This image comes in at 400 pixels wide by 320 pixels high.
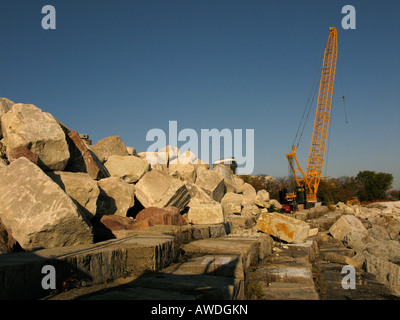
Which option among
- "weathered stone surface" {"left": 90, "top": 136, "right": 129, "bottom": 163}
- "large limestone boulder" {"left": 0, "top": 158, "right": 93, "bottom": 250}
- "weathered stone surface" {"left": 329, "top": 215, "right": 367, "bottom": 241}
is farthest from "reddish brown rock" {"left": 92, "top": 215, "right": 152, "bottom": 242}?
"weathered stone surface" {"left": 329, "top": 215, "right": 367, "bottom": 241}

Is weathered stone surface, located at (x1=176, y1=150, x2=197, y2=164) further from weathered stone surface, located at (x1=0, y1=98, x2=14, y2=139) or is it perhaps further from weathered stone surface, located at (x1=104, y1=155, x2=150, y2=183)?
weathered stone surface, located at (x1=0, y1=98, x2=14, y2=139)

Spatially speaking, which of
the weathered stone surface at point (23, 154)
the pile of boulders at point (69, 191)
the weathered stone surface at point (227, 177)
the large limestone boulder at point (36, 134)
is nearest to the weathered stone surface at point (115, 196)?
the pile of boulders at point (69, 191)

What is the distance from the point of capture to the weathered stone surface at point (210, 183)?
9.83 m

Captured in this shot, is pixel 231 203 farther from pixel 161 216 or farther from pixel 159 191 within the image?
pixel 161 216

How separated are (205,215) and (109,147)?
381 cm

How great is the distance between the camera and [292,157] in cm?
3200

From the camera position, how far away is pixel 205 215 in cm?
602

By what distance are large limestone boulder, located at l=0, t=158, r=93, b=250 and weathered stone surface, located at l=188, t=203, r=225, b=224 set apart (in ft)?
8.37

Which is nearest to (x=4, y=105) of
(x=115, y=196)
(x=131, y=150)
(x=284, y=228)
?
(x=115, y=196)

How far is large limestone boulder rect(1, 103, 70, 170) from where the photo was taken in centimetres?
487

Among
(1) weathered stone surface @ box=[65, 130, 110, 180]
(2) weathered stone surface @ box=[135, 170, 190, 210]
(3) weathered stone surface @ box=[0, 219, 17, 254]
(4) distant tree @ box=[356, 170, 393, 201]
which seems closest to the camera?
(3) weathered stone surface @ box=[0, 219, 17, 254]

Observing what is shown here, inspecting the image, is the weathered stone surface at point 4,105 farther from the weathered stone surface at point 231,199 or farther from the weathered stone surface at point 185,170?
the weathered stone surface at point 231,199

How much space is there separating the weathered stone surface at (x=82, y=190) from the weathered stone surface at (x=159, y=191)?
1.66m
